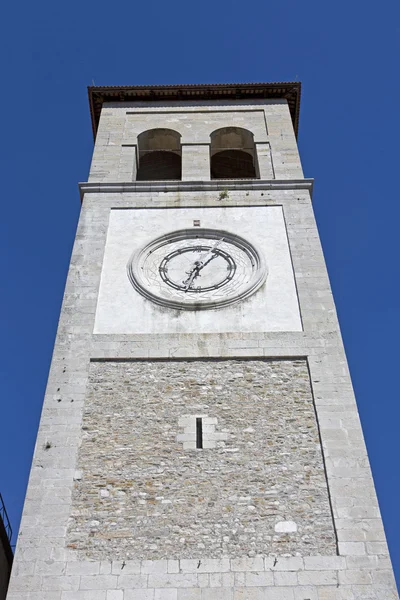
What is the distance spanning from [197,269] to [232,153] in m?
6.13

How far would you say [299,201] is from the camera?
583 inches

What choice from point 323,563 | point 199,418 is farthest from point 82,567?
point 323,563

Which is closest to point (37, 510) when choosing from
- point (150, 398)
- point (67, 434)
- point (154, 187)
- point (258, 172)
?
point (67, 434)

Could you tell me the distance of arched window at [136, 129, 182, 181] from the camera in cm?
1809

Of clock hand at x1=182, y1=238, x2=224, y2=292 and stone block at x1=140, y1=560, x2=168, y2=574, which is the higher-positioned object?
clock hand at x1=182, y1=238, x2=224, y2=292

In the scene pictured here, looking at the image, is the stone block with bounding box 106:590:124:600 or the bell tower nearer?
the stone block with bounding box 106:590:124:600

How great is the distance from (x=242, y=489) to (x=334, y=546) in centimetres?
126

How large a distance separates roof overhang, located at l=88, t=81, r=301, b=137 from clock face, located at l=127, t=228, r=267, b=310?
626cm

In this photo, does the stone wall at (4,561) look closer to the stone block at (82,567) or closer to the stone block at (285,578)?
the stone block at (82,567)

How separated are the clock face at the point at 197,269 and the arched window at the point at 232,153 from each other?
4.35m

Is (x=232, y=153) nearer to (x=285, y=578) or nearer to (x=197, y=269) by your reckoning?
(x=197, y=269)

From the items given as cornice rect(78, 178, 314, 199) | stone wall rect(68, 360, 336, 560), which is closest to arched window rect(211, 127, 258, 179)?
cornice rect(78, 178, 314, 199)

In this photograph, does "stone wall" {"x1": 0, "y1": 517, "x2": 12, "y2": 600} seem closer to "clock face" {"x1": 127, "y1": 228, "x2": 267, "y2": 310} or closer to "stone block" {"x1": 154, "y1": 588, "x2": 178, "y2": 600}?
"clock face" {"x1": 127, "y1": 228, "x2": 267, "y2": 310}

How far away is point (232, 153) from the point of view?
18.5 m
